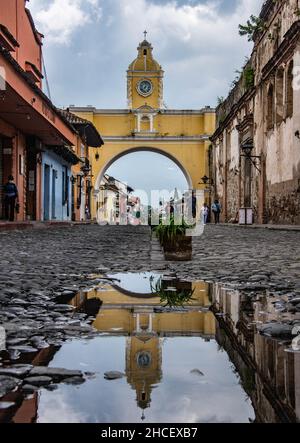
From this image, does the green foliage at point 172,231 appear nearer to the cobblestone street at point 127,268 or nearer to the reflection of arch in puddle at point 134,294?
the cobblestone street at point 127,268

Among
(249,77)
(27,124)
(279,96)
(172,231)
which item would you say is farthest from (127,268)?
(249,77)

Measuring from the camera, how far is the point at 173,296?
3172mm

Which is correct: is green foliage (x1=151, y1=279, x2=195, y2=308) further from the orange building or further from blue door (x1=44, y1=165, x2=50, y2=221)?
blue door (x1=44, y1=165, x2=50, y2=221)

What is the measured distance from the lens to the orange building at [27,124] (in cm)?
1327

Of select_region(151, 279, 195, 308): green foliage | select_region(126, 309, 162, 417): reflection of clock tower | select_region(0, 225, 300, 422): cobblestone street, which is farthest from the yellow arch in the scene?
select_region(126, 309, 162, 417): reflection of clock tower

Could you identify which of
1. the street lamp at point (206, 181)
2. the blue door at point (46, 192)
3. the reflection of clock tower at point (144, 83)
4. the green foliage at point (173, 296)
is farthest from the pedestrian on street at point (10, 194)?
the reflection of clock tower at point (144, 83)

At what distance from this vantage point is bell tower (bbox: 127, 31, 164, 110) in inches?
1729

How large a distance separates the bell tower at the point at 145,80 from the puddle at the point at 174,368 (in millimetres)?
41277

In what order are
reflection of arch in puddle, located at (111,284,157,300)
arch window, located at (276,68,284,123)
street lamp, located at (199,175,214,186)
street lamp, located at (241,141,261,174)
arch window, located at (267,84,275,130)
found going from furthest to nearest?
street lamp, located at (199,175,214,186) → street lamp, located at (241,141,261,174) → arch window, located at (267,84,275,130) → arch window, located at (276,68,284,123) → reflection of arch in puddle, located at (111,284,157,300)

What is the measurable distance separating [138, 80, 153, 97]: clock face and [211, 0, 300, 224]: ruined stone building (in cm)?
1644

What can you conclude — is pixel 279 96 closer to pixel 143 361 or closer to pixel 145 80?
pixel 143 361
